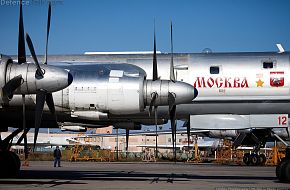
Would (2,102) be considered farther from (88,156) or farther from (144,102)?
(88,156)

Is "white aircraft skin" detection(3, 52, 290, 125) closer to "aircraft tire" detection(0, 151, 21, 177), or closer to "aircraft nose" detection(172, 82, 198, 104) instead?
"aircraft nose" detection(172, 82, 198, 104)

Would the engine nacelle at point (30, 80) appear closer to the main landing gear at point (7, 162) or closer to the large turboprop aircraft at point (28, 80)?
the large turboprop aircraft at point (28, 80)

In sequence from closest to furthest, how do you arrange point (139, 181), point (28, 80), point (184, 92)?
point (28, 80) < point (184, 92) < point (139, 181)

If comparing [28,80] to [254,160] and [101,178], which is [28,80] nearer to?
[101,178]

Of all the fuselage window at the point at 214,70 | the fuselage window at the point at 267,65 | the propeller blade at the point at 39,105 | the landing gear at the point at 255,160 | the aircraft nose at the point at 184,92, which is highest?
the fuselage window at the point at 267,65

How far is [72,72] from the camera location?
16.8 meters

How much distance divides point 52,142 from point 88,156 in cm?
5949

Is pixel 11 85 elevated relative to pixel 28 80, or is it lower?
lower

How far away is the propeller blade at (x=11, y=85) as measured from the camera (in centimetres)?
1491

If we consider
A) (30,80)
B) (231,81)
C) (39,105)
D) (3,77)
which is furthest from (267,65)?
(3,77)

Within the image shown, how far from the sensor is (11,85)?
1494 cm

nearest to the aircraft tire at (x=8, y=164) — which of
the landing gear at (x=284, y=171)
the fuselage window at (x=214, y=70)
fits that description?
the fuselage window at (x=214, y=70)

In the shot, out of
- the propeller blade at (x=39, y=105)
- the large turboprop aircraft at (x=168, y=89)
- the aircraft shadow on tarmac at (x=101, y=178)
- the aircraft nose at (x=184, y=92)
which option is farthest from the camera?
the aircraft shadow on tarmac at (x=101, y=178)

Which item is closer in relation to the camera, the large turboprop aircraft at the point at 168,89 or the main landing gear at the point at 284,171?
the large turboprop aircraft at the point at 168,89
